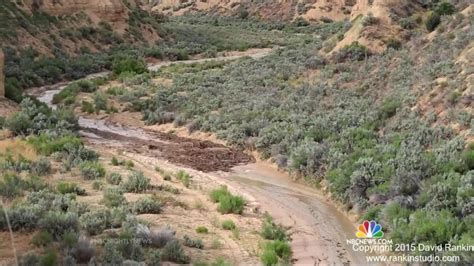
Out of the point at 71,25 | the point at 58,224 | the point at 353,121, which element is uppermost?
the point at 58,224

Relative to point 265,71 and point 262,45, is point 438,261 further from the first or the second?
point 262,45

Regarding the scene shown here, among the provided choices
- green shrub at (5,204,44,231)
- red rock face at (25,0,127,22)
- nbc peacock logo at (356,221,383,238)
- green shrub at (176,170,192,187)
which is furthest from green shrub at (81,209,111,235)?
red rock face at (25,0,127,22)

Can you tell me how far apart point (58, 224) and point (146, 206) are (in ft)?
9.27

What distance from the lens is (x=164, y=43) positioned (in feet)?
192

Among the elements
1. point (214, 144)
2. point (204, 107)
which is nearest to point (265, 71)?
point (204, 107)

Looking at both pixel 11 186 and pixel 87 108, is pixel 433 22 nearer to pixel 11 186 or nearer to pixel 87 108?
pixel 87 108

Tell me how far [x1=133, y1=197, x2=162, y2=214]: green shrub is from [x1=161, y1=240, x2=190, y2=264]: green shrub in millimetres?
2565

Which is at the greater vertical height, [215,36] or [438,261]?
[438,261]

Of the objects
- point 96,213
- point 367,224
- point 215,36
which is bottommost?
point 215,36

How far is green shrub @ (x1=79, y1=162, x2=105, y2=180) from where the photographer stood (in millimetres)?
16266

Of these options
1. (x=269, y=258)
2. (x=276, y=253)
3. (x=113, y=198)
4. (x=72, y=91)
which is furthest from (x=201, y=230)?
(x=72, y=91)

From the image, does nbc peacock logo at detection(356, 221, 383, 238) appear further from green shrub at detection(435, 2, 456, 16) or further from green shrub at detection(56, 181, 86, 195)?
green shrub at detection(435, 2, 456, 16)

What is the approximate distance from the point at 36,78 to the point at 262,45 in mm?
26527

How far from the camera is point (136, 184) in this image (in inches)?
611
